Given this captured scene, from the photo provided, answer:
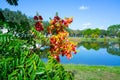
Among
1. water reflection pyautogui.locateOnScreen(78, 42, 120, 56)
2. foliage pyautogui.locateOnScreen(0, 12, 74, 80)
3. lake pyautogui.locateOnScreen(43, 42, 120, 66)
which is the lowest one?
lake pyautogui.locateOnScreen(43, 42, 120, 66)

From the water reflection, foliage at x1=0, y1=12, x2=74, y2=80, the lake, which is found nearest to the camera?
foliage at x1=0, y1=12, x2=74, y2=80

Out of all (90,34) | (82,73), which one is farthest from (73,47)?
(90,34)

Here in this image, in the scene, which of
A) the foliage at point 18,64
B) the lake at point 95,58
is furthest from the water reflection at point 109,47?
the foliage at point 18,64

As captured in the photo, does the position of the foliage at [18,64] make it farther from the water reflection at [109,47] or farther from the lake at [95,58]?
the water reflection at [109,47]

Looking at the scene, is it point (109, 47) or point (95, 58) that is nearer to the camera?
point (95, 58)

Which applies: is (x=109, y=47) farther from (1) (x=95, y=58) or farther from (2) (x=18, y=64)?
(2) (x=18, y=64)

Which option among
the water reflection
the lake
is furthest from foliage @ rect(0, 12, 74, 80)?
the water reflection

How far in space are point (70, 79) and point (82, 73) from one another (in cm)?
1151

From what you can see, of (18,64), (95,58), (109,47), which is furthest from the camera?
(109,47)

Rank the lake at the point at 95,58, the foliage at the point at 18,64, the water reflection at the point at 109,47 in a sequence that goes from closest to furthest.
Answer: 1. the foliage at the point at 18,64
2. the lake at the point at 95,58
3. the water reflection at the point at 109,47

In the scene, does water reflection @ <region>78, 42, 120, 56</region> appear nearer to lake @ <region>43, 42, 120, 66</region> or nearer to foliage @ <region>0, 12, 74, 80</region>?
lake @ <region>43, 42, 120, 66</region>

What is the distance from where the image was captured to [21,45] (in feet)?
9.02

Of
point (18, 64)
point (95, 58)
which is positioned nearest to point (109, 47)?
point (95, 58)

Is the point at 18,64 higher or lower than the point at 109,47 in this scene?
higher
